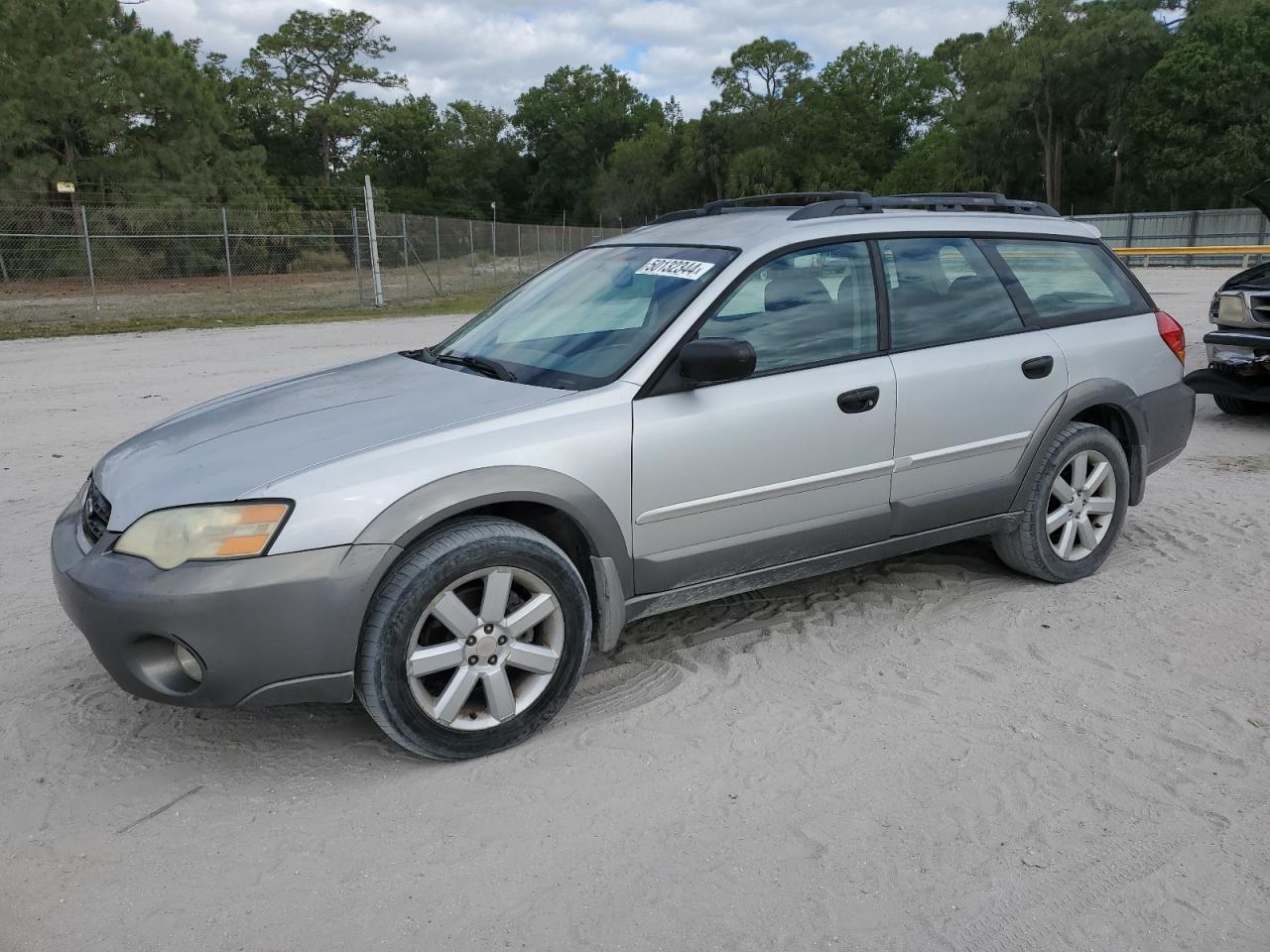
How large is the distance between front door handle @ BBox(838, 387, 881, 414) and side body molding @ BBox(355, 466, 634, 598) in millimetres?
1030

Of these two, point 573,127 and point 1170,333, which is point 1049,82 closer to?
point 573,127

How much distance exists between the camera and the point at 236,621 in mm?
2863

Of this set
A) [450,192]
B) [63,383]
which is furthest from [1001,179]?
[63,383]

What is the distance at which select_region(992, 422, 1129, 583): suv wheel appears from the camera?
4.55 meters

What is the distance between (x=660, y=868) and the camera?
2729mm

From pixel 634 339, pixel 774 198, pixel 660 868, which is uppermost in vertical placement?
pixel 774 198

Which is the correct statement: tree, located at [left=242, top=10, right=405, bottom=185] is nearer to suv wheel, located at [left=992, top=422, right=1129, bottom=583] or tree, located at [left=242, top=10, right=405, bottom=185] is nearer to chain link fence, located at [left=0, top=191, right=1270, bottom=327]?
chain link fence, located at [left=0, top=191, right=1270, bottom=327]

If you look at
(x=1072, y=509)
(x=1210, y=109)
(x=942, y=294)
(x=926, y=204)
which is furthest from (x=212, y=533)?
(x=1210, y=109)

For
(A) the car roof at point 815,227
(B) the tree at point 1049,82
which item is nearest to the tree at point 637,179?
(B) the tree at point 1049,82

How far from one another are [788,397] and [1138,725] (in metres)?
1.62

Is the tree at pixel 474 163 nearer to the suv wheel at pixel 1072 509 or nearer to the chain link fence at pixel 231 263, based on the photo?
the chain link fence at pixel 231 263

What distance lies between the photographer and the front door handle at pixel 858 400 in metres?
3.88

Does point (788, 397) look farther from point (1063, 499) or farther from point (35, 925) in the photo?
point (35, 925)

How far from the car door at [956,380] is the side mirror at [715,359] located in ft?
2.88
